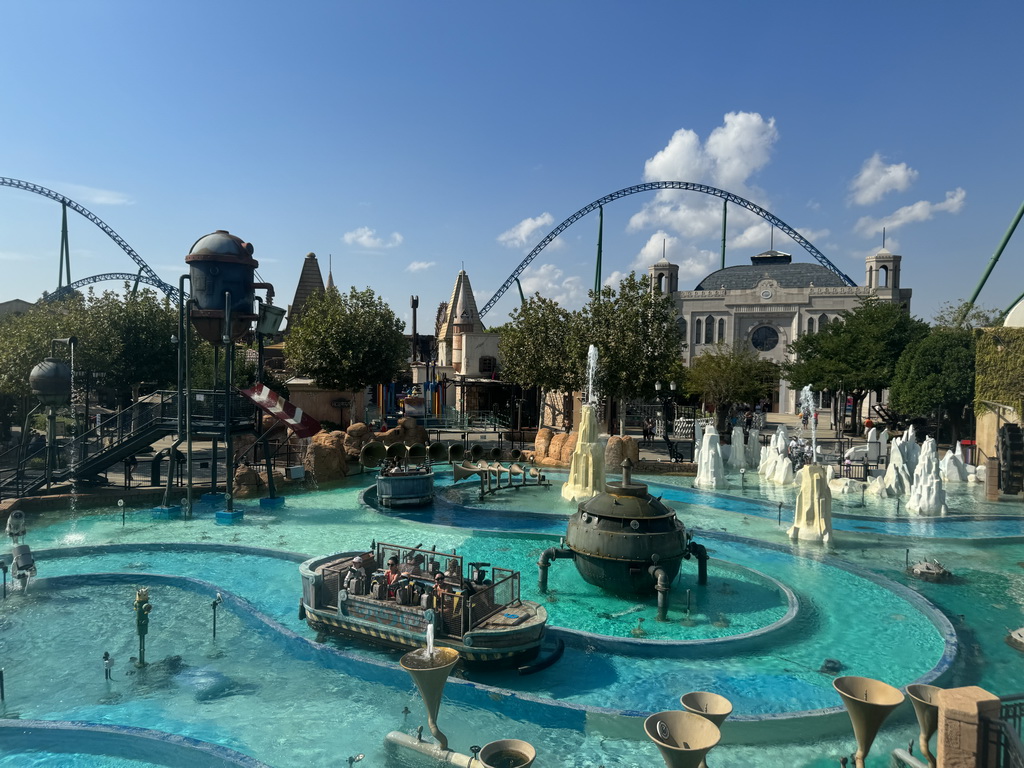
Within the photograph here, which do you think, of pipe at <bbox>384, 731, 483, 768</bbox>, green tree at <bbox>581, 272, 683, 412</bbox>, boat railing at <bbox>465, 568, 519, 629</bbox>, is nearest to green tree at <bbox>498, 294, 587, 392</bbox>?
green tree at <bbox>581, 272, 683, 412</bbox>

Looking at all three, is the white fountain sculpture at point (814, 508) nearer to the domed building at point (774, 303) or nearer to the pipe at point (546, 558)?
the pipe at point (546, 558)

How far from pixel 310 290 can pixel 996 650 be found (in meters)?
57.6

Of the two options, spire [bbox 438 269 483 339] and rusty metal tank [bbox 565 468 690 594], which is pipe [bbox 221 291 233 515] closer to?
rusty metal tank [bbox 565 468 690 594]

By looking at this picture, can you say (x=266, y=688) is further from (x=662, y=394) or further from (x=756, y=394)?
(x=756, y=394)

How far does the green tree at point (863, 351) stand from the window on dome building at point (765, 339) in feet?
57.3

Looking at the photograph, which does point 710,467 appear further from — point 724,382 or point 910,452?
point 724,382

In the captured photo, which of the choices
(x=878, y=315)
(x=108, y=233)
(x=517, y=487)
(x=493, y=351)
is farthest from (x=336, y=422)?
(x=108, y=233)

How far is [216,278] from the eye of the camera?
875 inches

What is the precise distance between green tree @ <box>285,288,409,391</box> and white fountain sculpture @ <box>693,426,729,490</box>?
17.4 meters

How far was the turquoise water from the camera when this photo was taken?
348 inches

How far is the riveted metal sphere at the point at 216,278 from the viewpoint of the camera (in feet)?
72.6

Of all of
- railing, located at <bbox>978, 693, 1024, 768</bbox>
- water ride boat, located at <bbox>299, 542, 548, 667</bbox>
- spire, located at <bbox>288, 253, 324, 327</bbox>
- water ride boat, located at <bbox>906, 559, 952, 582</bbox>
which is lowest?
water ride boat, located at <bbox>906, 559, 952, 582</bbox>

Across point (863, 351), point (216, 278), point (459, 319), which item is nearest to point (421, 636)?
point (216, 278)

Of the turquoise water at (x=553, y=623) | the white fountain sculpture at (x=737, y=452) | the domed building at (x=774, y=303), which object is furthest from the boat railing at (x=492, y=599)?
the domed building at (x=774, y=303)
